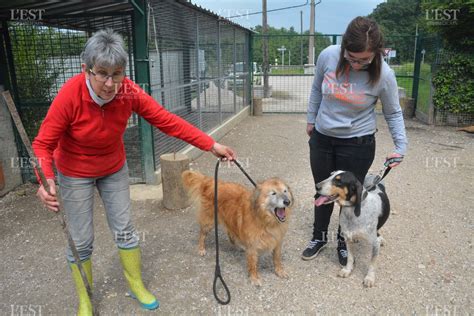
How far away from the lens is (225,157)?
119 inches

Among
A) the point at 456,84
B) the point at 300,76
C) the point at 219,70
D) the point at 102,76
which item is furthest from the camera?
the point at 300,76

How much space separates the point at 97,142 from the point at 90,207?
51 centimetres

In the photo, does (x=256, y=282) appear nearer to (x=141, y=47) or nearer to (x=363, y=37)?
(x=363, y=37)

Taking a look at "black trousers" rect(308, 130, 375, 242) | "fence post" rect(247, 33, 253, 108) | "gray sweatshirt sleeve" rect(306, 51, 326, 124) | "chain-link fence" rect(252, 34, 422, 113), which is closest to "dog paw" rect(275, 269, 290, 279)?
"black trousers" rect(308, 130, 375, 242)

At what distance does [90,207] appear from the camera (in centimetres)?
278

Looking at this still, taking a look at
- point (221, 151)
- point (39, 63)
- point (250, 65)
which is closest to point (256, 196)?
point (221, 151)

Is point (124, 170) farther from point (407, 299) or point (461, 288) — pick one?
point (461, 288)

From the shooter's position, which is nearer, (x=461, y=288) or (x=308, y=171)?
(x=461, y=288)

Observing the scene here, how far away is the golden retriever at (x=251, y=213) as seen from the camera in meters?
3.19

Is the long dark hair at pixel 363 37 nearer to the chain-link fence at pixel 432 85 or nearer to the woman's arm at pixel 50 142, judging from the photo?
the woman's arm at pixel 50 142

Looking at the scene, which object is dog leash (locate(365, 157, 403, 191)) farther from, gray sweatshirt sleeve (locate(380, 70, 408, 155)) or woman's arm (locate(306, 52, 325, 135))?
woman's arm (locate(306, 52, 325, 135))

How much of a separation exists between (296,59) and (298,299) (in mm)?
27041

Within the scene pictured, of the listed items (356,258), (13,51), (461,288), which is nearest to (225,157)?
(356,258)

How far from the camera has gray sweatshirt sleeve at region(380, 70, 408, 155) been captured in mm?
3109
